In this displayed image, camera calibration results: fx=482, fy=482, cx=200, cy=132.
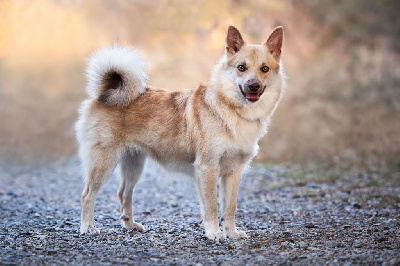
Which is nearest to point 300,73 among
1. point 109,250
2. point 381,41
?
point 381,41

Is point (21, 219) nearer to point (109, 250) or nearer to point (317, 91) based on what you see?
point (109, 250)

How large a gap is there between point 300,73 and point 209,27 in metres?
3.58

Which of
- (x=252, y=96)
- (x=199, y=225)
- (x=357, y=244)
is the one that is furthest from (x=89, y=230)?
(x=357, y=244)

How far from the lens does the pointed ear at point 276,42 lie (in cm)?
500

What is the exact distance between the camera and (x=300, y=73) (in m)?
16.9

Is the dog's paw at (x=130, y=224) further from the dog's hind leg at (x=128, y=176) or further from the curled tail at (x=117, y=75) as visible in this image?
the curled tail at (x=117, y=75)

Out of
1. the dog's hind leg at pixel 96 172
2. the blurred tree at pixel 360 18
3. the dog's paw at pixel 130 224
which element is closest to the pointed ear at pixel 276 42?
the dog's hind leg at pixel 96 172

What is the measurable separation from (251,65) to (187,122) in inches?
34.6

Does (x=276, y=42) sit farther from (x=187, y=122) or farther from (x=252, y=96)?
(x=187, y=122)

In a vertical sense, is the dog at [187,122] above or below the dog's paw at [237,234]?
above

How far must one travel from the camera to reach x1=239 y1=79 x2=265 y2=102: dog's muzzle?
462 centimetres

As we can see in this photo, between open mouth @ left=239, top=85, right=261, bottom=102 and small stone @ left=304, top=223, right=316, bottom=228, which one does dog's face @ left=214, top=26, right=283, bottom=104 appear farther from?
small stone @ left=304, top=223, right=316, bottom=228

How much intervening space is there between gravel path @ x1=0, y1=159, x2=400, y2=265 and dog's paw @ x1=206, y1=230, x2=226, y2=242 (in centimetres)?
9

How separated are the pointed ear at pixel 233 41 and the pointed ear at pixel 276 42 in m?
0.29
